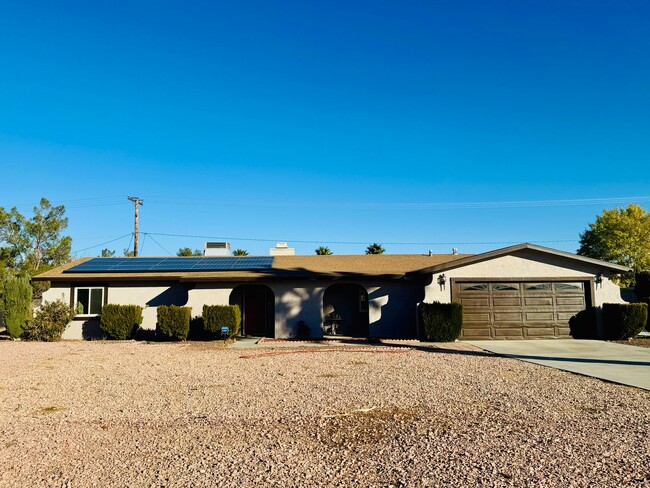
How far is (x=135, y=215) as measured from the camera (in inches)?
1320

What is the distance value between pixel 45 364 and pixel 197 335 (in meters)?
6.99

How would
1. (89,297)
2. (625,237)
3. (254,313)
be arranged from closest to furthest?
(89,297) → (254,313) → (625,237)

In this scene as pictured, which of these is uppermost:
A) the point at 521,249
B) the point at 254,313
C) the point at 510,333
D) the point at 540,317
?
the point at 521,249

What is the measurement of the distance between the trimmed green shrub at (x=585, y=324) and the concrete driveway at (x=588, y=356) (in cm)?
86

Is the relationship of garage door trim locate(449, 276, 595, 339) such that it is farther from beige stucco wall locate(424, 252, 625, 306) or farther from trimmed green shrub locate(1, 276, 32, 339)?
trimmed green shrub locate(1, 276, 32, 339)

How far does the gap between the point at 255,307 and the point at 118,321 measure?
5.66 meters

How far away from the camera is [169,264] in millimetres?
22469

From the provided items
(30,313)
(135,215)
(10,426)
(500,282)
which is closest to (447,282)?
(500,282)

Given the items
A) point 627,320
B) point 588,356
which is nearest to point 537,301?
point 627,320

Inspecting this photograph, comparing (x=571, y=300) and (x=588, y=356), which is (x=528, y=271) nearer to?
(x=571, y=300)

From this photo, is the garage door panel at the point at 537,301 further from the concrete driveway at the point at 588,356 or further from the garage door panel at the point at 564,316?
the concrete driveway at the point at 588,356

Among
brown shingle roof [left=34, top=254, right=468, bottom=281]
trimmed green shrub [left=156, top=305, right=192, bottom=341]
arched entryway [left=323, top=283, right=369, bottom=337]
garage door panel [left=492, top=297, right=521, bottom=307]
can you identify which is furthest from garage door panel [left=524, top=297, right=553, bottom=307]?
trimmed green shrub [left=156, top=305, right=192, bottom=341]

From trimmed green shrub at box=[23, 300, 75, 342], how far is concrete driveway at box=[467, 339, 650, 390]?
614 inches

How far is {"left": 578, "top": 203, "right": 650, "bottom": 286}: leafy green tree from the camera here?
44.9 m
